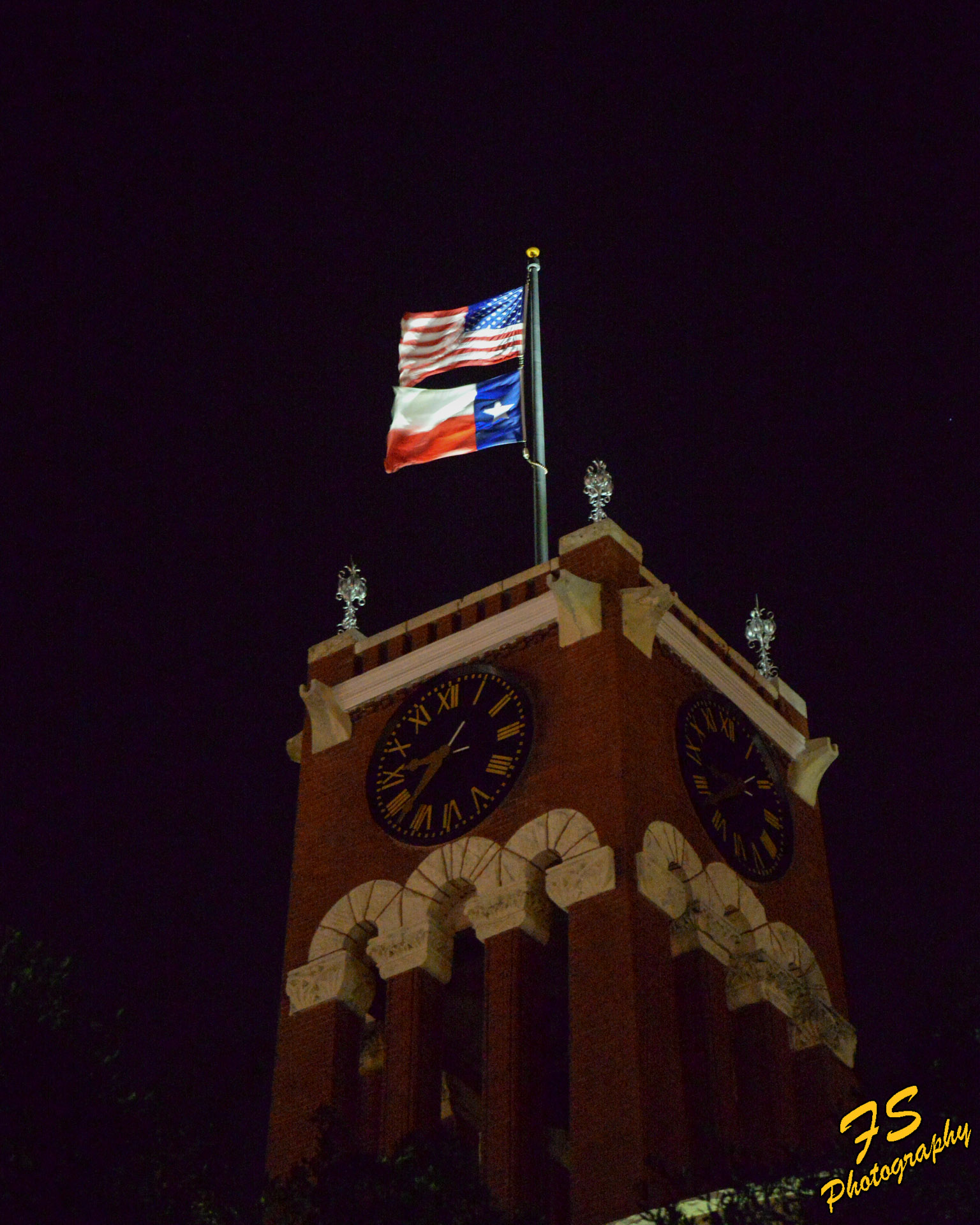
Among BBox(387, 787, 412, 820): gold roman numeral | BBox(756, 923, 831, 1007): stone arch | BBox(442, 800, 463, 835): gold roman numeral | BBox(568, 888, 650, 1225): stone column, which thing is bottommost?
BBox(568, 888, 650, 1225): stone column

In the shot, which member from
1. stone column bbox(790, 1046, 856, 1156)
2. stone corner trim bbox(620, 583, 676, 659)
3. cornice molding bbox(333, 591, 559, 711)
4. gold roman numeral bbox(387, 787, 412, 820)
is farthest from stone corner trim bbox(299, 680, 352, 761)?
stone column bbox(790, 1046, 856, 1156)

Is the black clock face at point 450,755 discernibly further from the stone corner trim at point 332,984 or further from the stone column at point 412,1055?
the stone column at point 412,1055

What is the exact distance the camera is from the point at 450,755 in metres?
43.0

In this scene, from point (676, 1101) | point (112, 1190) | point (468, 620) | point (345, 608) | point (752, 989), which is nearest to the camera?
point (112, 1190)

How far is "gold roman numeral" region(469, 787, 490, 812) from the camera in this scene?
42.0m

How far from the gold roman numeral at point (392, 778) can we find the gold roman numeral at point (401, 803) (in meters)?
0.26

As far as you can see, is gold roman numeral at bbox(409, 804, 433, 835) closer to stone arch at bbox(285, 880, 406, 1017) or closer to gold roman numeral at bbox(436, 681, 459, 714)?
stone arch at bbox(285, 880, 406, 1017)

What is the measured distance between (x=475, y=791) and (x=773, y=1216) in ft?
42.6

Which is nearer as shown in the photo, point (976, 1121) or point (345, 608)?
point (976, 1121)

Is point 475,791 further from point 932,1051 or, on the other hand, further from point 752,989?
point 932,1051

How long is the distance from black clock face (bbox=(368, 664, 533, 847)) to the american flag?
23.6 feet

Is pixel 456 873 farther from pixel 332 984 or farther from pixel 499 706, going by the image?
pixel 499 706

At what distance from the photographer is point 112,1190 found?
27.8 meters

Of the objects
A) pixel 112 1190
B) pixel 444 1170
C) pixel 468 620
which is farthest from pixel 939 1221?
pixel 468 620
